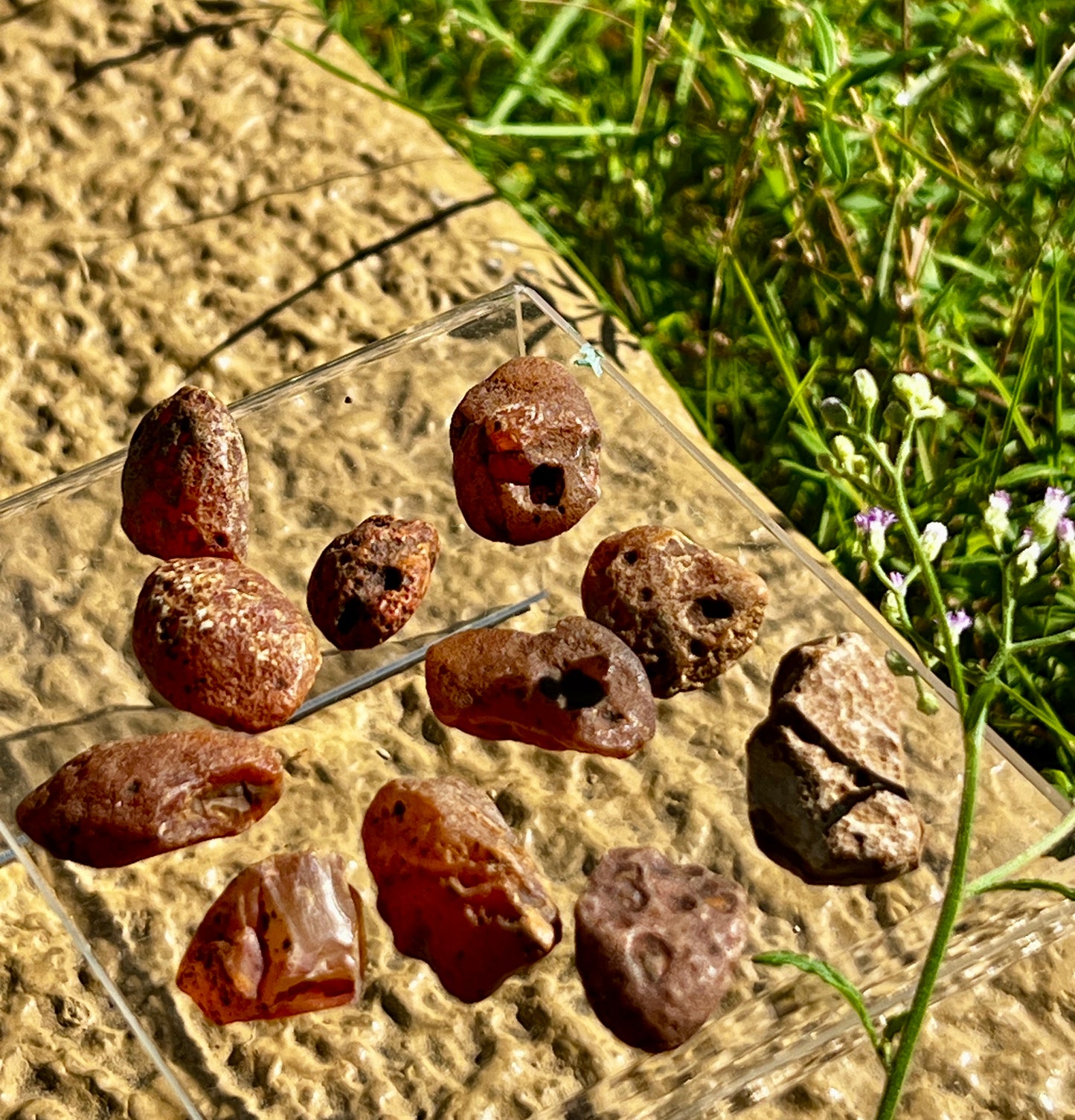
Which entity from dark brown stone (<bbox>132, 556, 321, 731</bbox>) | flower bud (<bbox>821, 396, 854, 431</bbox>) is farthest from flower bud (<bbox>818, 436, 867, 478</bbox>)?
dark brown stone (<bbox>132, 556, 321, 731</bbox>)

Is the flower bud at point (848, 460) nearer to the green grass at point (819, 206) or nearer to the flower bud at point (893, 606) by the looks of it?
the flower bud at point (893, 606)

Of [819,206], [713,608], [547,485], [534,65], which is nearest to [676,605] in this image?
[713,608]

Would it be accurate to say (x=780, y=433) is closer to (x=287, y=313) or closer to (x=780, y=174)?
(x=780, y=174)

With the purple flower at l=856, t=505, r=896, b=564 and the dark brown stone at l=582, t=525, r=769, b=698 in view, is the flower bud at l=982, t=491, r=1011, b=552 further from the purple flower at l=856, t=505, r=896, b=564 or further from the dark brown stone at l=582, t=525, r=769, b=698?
the dark brown stone at l=582, t=525, r=769, b=698

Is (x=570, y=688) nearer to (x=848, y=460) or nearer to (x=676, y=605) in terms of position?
(x=676, y=605)

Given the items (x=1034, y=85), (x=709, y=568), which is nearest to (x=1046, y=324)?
(x=1034, y=85)
